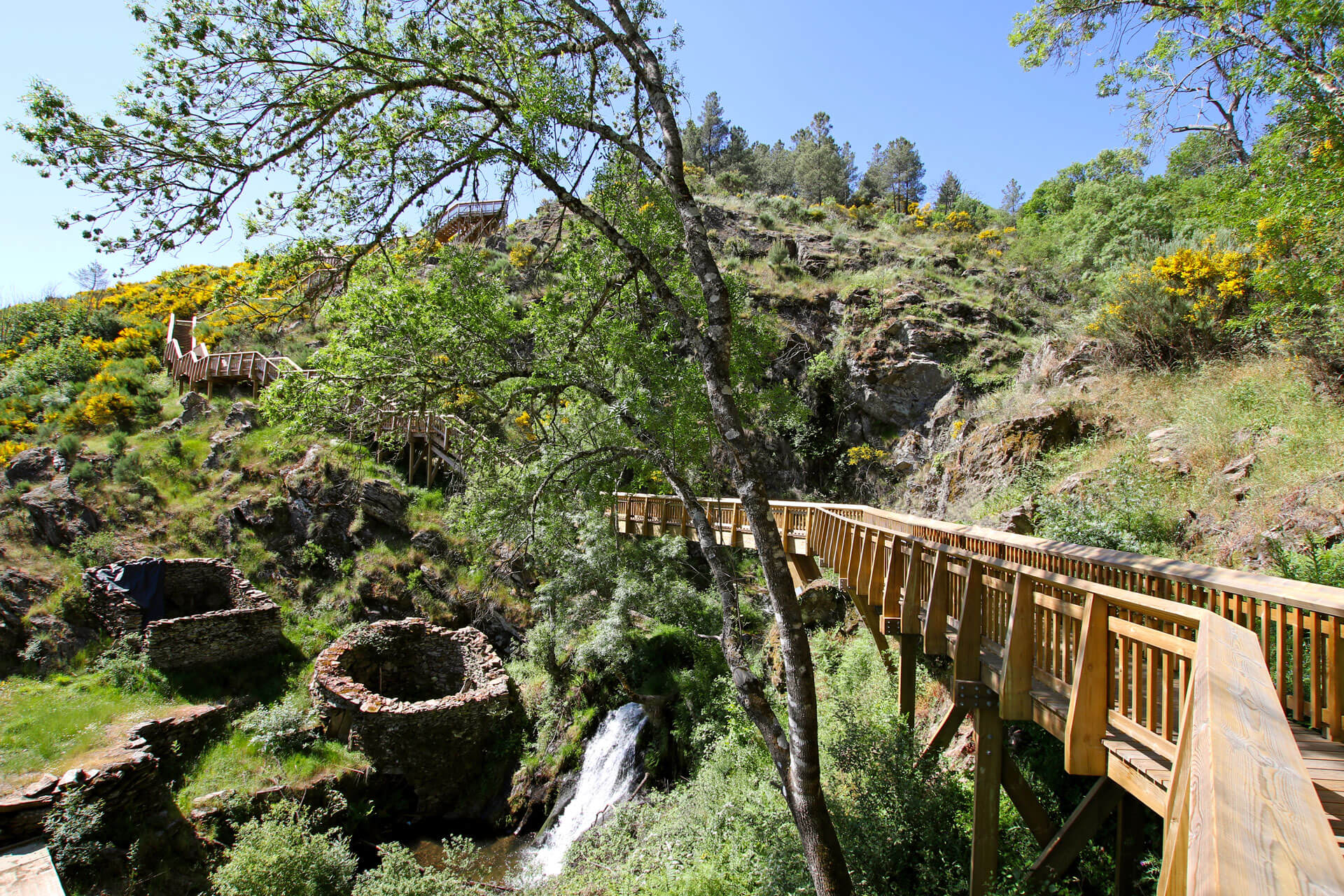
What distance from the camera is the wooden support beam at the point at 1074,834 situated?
4.38 m

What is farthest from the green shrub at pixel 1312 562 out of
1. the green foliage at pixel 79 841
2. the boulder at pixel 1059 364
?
the green foliage at pixel 79 841

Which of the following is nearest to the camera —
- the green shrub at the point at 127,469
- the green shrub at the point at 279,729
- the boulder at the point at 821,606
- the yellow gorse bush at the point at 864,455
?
the green shrub at the point at 279,729

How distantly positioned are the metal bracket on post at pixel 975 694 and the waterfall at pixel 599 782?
24.6 ft

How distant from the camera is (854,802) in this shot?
19.6 ft

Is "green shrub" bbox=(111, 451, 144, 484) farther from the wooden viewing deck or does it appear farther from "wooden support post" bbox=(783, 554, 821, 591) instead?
the wooden viewing deck

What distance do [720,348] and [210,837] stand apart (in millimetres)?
12015

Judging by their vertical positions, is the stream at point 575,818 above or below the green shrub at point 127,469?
below

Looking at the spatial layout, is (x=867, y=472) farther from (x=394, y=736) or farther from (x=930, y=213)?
(x=930, y=213)

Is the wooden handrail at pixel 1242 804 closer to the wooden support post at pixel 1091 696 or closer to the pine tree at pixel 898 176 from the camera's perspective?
the wooden support post at pixel 1091 696

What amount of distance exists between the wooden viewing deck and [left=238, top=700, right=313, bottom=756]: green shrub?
11.6m

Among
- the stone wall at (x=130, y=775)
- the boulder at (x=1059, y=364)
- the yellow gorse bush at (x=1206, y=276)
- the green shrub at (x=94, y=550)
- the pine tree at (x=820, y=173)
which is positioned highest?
the pine tree at (x=820, y=173)

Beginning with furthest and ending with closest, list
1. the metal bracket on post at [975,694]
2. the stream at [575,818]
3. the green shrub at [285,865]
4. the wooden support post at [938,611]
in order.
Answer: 1. the stream at [575,818]
2. the green shrub at [285,865]
3. the wooden support post at [938,611]
4. the metal bracket on post at [975,694]

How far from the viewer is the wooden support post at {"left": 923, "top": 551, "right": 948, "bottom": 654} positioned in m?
5.25

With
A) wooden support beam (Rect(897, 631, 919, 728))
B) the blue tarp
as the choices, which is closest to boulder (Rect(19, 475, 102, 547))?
the blue tarp
